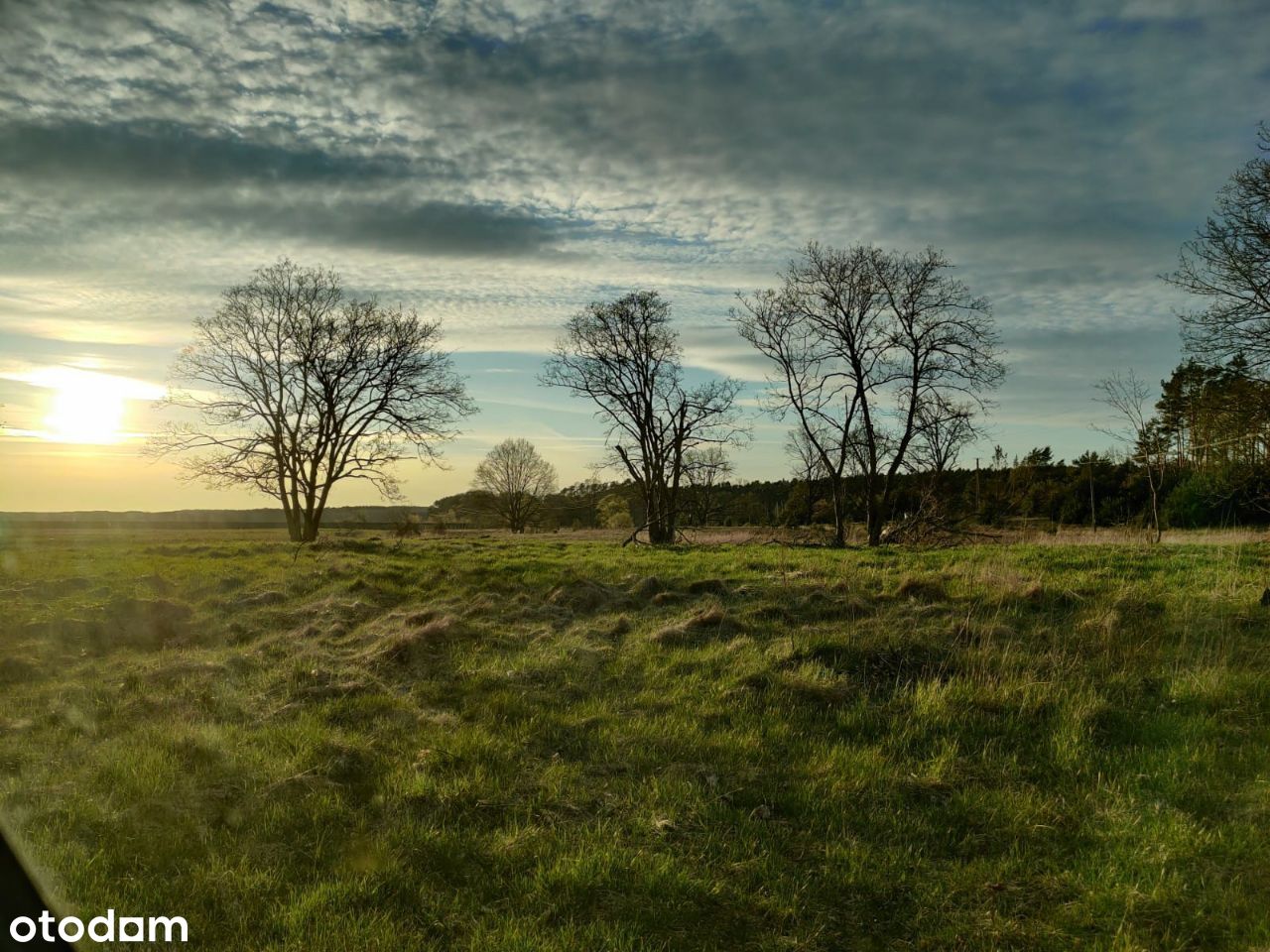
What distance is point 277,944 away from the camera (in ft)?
11.6

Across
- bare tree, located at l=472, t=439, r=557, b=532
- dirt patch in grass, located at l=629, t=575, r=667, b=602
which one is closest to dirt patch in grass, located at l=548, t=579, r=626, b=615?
dirt patch in grass, located at l=629, t=575, r=667, b=602

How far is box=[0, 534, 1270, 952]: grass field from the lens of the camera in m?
3.92

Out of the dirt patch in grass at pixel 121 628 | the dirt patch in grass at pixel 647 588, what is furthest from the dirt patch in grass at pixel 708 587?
the dirt patch in grass at pixel 121 628

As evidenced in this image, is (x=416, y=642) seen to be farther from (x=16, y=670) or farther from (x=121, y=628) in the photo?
(x=121, y=628)

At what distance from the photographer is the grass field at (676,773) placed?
12.9 ft

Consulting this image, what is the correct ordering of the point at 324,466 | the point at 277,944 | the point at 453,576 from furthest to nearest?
the point at 324,466 < the point at 453,576 < the point at 277,944

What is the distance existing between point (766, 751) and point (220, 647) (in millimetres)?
8305

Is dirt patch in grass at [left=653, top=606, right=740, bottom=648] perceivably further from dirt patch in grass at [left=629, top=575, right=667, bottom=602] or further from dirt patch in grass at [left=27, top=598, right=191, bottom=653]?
dirt patch in grass at [left=27, top=598, right=191, bottom=653]

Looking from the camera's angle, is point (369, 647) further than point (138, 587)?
No

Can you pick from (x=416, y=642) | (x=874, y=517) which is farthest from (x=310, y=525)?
(x=416, y=642)

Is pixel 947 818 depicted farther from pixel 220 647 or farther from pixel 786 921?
pixel 220 647

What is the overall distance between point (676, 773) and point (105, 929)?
362 centimetres

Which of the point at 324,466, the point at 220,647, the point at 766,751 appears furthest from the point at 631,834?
the point at 324,466

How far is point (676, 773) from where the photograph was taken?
18.2 ft
